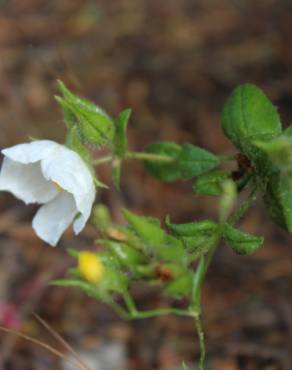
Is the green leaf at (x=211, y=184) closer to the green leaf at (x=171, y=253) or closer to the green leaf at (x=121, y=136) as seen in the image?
the green leaf at (x=121, y=136)

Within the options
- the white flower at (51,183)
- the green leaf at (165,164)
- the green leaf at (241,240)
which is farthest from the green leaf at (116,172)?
the green leaf at (241,240)

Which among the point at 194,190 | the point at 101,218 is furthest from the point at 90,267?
the point at 194,190

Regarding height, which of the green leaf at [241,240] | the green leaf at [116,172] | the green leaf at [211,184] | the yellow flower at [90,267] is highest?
the yellow flower at [90,267]

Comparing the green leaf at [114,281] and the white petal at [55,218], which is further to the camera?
the white petal at [55,218]

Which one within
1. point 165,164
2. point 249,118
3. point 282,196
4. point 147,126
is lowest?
point 147,126

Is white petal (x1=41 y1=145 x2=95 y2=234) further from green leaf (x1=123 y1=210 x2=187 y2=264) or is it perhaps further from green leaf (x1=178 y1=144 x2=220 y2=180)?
green leaf (x1=178 y1=144 x2=220 y2=180)

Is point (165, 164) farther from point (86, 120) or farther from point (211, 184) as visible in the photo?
point (86, 120)

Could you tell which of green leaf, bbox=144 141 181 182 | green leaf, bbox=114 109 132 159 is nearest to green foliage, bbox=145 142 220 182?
green leaf, bbox=144 141 181 182
